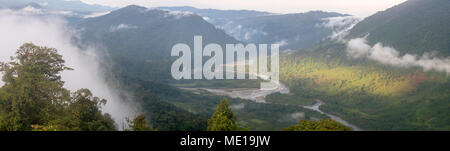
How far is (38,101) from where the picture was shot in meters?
35.3

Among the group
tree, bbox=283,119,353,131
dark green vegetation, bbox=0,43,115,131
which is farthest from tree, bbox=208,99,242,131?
dark green vegetation, bbox=0,43,115,131

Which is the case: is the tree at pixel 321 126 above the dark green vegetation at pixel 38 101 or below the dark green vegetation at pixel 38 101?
below

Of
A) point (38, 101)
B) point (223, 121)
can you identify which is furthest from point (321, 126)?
point (38, 101)

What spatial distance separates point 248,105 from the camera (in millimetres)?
173125

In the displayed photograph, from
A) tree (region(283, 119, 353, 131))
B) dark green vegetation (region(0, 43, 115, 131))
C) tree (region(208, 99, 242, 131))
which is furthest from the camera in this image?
tree (region(283, 119, 353, 131))

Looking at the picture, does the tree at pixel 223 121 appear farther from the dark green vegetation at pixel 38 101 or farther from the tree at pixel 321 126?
the dark green vegetation at pixel 38 101

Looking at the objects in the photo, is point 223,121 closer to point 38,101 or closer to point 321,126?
point 321,126

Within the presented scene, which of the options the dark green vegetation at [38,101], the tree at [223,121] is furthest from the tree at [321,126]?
the dark green vegetation at [38,101]

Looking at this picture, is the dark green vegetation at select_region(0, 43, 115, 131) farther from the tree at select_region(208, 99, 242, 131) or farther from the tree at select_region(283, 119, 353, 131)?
the tree at select_region(283, 119, 353, 131)

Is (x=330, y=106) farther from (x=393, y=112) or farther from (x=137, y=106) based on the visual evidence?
(x=137, y=106)

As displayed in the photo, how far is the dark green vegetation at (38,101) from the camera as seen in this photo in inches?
1300

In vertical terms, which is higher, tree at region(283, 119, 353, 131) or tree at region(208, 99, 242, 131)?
tree at region(208, 99, 242, 131)

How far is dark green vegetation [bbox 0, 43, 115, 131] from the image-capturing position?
108 feet

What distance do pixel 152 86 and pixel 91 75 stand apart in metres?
52.8
